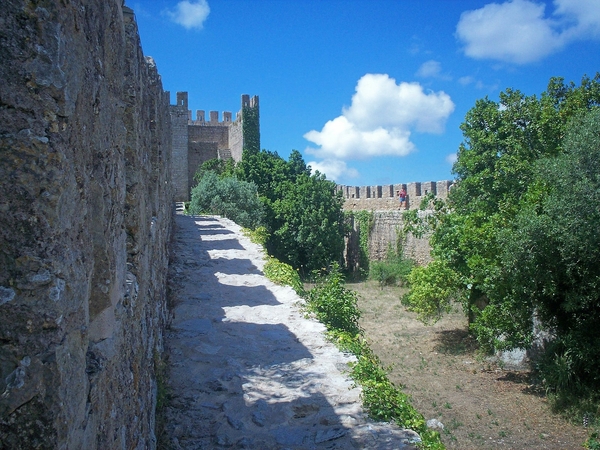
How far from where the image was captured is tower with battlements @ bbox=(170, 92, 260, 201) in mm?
35625

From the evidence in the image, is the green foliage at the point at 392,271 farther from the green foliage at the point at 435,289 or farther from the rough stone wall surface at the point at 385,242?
the green foliage at the point at 435,289

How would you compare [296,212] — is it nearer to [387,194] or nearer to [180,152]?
[387,194]

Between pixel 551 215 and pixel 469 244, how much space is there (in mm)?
3337

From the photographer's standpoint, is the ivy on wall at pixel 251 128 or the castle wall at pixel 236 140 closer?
the ivy on wall at pixel 251 128

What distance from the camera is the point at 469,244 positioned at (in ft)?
40.5

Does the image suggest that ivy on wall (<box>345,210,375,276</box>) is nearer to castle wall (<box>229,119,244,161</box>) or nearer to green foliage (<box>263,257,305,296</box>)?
castle wall (<box>229,119,244,161</box>)

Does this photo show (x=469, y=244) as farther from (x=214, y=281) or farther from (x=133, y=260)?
(x=133, y=260)

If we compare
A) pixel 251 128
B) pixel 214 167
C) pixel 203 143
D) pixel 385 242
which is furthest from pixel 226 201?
pixel 203 143

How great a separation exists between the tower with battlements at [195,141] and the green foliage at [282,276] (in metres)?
25.7

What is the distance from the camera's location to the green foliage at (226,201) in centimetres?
2209

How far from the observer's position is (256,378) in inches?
209

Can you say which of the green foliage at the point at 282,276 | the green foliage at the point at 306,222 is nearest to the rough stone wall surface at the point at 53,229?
the green foliage at the point at 282,276

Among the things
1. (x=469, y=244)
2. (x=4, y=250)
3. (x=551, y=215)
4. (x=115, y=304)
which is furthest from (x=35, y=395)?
(x=469, y=244)

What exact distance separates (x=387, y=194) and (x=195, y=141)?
17934 millimetres
